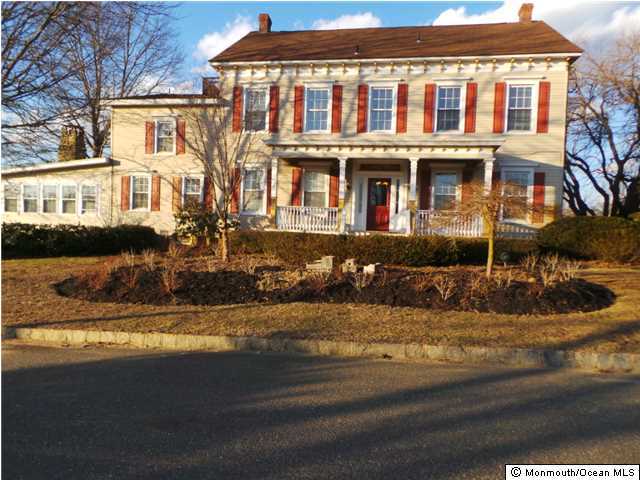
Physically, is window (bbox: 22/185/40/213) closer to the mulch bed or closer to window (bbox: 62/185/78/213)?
window (bbox: 62/185/78/213)

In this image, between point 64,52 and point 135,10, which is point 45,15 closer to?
point 64,52

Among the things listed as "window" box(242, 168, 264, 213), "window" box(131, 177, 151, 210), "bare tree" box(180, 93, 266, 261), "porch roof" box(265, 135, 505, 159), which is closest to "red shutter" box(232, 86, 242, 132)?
"bare tree" box(180, 93, 266, 261)

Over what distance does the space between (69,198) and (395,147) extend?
1535 cm

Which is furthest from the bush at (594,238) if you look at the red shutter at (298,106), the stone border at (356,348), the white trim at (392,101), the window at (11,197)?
the window at (11,197)

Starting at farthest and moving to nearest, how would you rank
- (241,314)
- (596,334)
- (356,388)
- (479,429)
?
(241,314)
(596,334)
(356,388)
(479,429)

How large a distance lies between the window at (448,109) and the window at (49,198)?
Answer: 17740mm

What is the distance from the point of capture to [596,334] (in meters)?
6.38

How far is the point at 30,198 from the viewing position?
21266mm

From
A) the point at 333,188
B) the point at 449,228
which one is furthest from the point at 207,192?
the point at 449,228

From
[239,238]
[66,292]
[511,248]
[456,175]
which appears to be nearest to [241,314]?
[66,292]

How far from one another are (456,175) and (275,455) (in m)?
16.1

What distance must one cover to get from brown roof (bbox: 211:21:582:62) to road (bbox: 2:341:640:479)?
51.1 ft

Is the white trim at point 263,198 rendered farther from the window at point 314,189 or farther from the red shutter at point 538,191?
the red shutter at point 538,191

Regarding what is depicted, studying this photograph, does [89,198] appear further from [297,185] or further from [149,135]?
[297,185]
